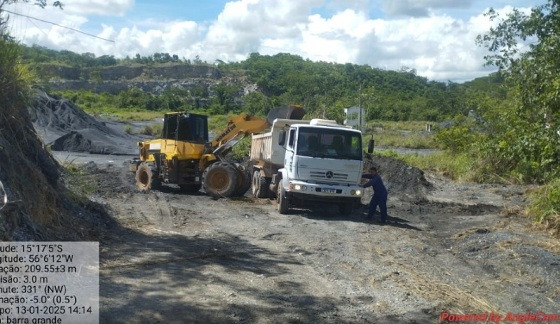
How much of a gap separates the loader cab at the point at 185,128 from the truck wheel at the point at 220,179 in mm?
1606

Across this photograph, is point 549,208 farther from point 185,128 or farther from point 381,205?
point 185,128

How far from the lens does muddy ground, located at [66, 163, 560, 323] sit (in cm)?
786

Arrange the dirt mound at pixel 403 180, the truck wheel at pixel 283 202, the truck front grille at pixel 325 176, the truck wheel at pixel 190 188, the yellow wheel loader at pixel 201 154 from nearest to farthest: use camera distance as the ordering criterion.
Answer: the truck front grille at pixel 325 176, the truck wheel at pixel 283 202, the yellow wheel loader at pixel 201 154, the truck wheel at pixel 190 188, the dirt mound at pixel 403 180

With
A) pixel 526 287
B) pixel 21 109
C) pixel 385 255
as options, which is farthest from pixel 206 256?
pixel 526 287

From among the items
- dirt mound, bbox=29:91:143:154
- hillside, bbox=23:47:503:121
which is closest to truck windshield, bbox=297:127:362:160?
hillside, bbox=23:47:503:121

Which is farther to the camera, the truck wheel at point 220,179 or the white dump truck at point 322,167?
the truck wheel at point 220,179

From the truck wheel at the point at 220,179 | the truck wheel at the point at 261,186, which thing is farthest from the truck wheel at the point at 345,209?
the truck wheel at the point at 220,179

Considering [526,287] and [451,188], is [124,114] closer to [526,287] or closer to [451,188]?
[451,188]

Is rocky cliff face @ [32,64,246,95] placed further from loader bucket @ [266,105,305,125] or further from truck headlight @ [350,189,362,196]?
truck headlight @ [350,189,362,196]

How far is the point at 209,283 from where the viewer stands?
885 cm

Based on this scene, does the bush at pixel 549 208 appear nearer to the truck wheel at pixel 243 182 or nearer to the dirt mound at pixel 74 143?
the truck wheel at pixel 243 182

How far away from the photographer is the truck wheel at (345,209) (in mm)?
16864

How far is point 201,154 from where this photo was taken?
2062 centimetres

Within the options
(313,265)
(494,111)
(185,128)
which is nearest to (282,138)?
(185,128)
